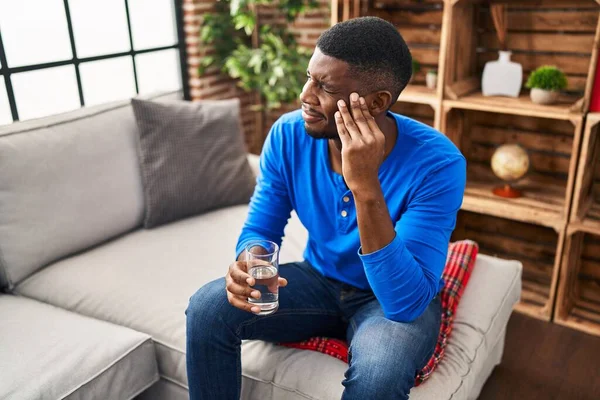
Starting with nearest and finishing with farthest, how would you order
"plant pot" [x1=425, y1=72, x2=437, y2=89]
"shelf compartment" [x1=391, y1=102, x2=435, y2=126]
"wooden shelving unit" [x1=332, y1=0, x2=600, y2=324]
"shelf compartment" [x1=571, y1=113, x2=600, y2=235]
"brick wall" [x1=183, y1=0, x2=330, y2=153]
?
"shelf compartment" [x1=571, y1=113, x2=600, y2=235] → "wooden shelving unit" [x1=332, y1=0, x2=600, y2=324] → "plant pot" [x1=425, y1=72, x2=437, y2=89] → "shelf compartment" [x1=391, y1=102, x2=435, y2=126] → "brick wall" [x1=183, y1=0, x2=330, y2=153]

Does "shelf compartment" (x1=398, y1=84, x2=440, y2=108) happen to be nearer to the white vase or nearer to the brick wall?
the white vase

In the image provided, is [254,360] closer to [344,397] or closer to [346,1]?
[344,397]

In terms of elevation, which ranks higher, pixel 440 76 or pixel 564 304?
pixel 440 76

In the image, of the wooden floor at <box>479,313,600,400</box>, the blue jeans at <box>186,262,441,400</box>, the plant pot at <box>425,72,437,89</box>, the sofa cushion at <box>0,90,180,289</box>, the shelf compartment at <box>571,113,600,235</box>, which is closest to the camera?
the blue jeans at <box>186,262,441,400</box>

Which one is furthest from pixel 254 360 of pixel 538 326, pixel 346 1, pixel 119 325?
pixel 346 1

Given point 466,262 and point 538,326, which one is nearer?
point 466,262

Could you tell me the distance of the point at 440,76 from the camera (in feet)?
7.82

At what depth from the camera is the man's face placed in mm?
1300

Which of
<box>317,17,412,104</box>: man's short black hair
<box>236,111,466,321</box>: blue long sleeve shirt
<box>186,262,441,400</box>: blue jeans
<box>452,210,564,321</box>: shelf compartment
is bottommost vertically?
<box>452,210,564,321</box>: shelf compartment

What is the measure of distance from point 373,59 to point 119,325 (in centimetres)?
105

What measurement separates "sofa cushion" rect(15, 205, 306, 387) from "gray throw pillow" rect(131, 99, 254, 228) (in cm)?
9

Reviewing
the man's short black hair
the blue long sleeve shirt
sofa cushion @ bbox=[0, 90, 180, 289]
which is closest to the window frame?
sofa cushion @ bbox=[0, 90, 180, 289]

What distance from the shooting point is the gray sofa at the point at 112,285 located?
1460 mm

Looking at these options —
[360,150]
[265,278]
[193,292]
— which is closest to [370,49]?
[360,150]
